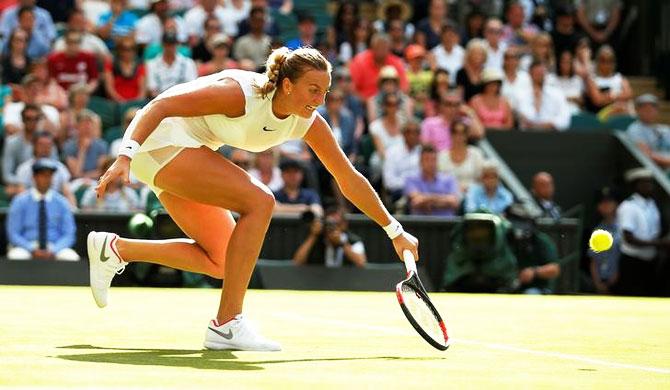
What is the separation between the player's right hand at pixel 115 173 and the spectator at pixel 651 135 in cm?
1233

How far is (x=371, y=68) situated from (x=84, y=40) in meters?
3.53

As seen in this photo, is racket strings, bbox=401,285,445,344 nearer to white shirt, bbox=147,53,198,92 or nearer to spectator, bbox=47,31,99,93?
white shirt, bbox=147,53,198,92

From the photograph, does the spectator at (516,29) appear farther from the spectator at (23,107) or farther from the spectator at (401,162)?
the spectator at (23,107)

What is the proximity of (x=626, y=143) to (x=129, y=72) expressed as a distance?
6.17 m

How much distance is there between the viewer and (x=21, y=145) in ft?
51.5

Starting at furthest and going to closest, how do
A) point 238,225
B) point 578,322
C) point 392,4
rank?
point 392,4
point 578,322
point 238,225

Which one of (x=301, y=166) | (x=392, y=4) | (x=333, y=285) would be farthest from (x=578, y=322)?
(x=392, y=4)

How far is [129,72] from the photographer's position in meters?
17.3

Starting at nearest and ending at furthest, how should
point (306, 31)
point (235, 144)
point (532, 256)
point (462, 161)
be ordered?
point (235, 144) → point (532, 256) → point (462, 161) → point (306, 31)

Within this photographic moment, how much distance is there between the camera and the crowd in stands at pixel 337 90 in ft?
51.4

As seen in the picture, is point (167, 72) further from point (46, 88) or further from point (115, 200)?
point (115, 200)

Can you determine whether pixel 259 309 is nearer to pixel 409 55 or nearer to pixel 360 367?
pixel 360 367

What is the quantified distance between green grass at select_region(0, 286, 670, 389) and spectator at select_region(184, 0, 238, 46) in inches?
287

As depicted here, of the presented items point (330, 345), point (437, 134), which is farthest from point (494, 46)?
point (330, 345)
